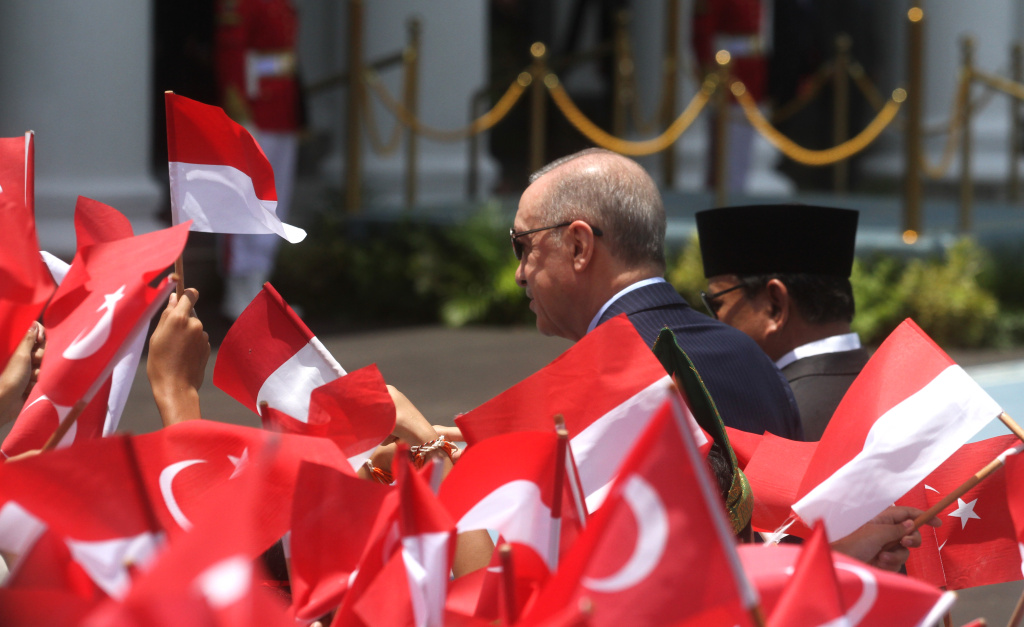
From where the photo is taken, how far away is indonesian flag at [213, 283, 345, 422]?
211 cm

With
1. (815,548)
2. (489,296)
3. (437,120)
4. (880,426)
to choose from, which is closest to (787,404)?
(880,426)

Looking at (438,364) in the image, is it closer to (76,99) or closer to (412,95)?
(76,99)

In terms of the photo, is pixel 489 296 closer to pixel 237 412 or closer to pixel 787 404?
pixel 237 412

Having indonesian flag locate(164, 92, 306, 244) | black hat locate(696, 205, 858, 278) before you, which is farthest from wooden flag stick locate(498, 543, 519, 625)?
black hat locate(696, 205, 858, 278)

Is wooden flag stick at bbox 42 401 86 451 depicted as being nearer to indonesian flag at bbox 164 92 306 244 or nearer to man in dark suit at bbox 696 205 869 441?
indonesian flag at bbox 164 92 306 244

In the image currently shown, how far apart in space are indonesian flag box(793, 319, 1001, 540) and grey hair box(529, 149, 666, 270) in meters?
0.86

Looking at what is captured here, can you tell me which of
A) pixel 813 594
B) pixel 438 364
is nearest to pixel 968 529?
pixel 813 594

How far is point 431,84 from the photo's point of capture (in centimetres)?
1112

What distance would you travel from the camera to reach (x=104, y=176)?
901 cm

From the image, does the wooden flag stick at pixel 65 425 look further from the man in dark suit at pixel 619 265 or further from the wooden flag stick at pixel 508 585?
the man in dark suit at pixel 619 265

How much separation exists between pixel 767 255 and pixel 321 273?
7107 mm

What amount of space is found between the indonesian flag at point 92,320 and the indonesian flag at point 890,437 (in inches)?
41.1

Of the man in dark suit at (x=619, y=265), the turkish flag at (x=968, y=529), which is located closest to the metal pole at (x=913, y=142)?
the man in dark suit at (x=619, y=265)

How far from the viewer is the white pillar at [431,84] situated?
11.1 metres
